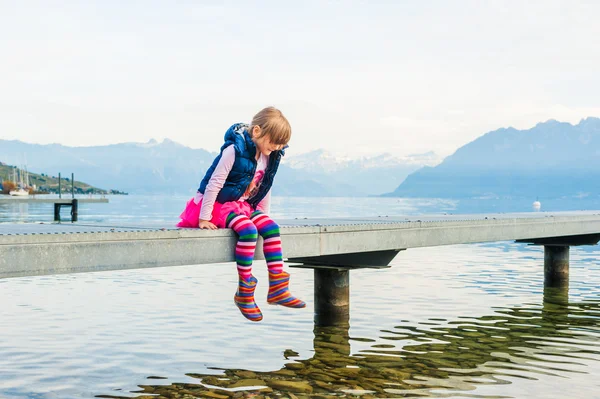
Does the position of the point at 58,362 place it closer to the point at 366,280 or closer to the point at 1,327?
the point at 1,327

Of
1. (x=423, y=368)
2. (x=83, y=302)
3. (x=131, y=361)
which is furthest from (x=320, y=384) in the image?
(x=83, y=302)

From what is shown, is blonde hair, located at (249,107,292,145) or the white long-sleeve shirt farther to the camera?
the white long-sleeve shirt

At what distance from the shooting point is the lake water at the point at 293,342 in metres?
10.9

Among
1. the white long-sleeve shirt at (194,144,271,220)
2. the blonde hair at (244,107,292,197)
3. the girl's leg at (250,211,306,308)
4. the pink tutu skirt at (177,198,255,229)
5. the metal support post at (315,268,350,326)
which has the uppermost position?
the blonde hair at (244,107,292,197)

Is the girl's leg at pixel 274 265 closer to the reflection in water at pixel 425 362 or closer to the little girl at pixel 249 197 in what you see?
the little girl at pixel 249 197

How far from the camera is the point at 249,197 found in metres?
9.48

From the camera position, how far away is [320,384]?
36.2ft

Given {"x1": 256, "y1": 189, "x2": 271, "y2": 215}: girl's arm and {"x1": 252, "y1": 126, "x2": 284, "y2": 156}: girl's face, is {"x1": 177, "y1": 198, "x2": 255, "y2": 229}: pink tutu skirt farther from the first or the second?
{"x1": 252, "y1": 126, "x2": 284, "y2": 156}: girl's face

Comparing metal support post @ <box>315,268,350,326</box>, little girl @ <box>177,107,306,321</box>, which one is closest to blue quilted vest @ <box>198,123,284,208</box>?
little girl @ <box>177,107,306,321</box>

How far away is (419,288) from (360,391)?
11955 millimetres

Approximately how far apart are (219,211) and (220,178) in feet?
2.47

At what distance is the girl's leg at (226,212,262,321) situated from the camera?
9031 millimetres

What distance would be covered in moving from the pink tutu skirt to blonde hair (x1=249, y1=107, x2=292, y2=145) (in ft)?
3.41

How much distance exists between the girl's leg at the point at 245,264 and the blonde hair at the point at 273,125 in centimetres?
108
